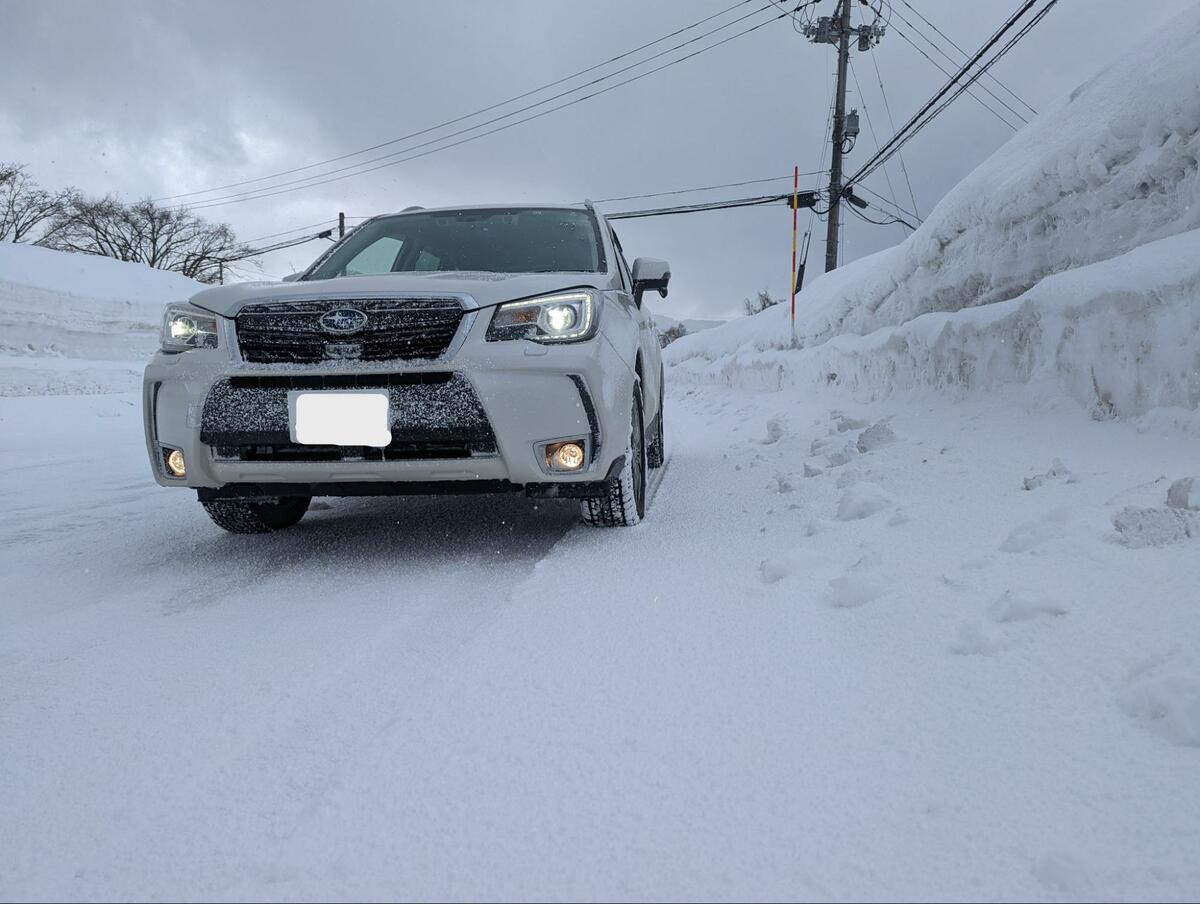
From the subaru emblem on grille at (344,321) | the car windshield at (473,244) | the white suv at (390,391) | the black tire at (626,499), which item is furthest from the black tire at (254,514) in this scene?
the black tire at (626,499)

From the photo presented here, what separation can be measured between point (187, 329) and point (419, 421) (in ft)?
3.35

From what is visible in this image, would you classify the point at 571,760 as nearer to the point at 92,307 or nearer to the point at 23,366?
the point at 23,366

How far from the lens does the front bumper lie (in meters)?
2.67

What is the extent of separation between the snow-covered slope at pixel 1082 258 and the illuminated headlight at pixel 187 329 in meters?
3.43

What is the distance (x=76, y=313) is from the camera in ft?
71.1

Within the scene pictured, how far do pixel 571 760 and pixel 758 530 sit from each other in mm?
1726

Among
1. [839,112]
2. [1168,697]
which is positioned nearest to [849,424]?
[1168,697]

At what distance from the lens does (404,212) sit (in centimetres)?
442

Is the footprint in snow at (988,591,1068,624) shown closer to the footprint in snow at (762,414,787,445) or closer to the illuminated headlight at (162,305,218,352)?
the illuminated headlight at (162,305,218,352)

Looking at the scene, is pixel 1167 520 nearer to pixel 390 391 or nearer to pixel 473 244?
pixel 390 391

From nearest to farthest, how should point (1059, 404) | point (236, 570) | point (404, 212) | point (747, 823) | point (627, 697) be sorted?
1. point (747, 823)
2. point (627, 697)
3. point (236, 570)
4. point (1059, 404)
5. point (404, 212)

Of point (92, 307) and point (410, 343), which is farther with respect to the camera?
point (92, 307)

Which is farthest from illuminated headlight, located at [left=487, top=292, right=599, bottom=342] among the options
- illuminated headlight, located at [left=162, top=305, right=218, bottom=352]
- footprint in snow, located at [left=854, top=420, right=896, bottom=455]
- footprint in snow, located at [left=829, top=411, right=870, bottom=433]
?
footprint in snow, located at [left=829, top=411, right=870, bottom=433]

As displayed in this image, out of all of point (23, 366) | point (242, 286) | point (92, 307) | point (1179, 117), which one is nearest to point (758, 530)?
point (242, 286)
